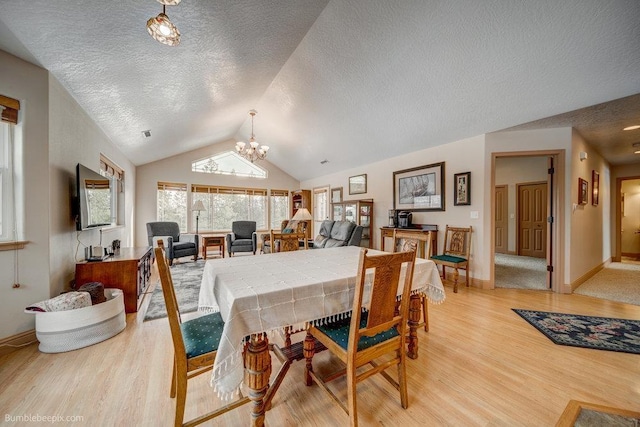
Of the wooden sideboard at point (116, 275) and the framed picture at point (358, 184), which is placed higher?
the framed picture at point (358, 184)

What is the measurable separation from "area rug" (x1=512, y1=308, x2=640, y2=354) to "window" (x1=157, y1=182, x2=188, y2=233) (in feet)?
23.8

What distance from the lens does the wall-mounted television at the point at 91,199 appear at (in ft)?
7.90

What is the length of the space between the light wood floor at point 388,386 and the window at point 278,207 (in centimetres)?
565

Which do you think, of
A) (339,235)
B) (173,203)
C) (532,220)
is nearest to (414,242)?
(339,235)

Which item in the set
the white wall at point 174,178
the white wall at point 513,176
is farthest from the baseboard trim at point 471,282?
the white wall at point 174,178

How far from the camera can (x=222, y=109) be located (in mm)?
4113

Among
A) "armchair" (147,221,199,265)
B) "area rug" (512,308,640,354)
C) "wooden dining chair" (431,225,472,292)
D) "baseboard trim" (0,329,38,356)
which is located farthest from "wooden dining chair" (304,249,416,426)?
"armchair" (147,221,199,265)

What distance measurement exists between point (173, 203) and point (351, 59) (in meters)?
5.81

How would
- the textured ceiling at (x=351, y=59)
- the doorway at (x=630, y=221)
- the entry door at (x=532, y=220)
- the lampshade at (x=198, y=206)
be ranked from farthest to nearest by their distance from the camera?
the lampshade at (x=198, y=206) < the doorway at (x=630, y=221) < the entry door at (x=532, y=220) < the textured ceiling at (x=351, y=59)

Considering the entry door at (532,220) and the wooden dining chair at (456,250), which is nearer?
the wooden dining chair at (456,250)

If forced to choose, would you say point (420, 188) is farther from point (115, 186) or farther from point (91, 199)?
point (115, 186)

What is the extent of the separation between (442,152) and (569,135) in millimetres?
1564

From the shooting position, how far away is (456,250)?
380 centimetres

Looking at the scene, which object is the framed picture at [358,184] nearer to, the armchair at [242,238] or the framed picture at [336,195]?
the framed picture at [336,195]
